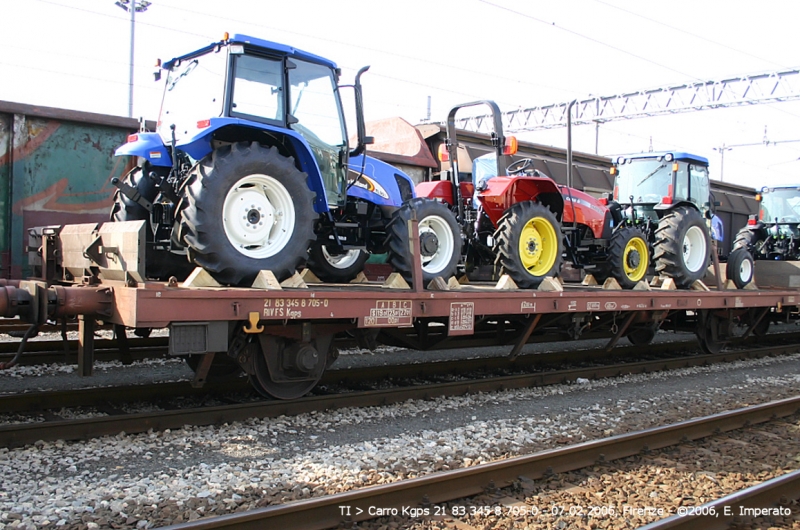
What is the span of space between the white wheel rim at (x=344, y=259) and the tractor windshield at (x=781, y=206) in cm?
1177

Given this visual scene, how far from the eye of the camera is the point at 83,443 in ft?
16.0

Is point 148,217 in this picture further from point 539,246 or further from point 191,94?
point 539,246

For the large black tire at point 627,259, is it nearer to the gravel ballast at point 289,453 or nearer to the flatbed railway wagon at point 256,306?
the flatbed railway wagon at point 256,306

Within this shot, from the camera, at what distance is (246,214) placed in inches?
207

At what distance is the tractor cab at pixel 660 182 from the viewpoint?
1073 centimetres

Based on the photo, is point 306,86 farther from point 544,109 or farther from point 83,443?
point 544,109

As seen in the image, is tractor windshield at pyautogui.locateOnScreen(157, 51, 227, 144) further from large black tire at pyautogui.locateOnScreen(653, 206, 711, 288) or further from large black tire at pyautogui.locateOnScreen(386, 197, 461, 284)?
large black tire at pyautogui.locateOnScreen(653, 206, 711, 288)

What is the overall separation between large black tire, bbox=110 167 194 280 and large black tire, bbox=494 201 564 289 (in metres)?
3.72

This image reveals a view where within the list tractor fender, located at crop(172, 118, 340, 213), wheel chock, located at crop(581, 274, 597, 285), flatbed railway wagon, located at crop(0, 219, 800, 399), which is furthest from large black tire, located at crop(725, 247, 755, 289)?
tractor fender, located at crop(172, 118, 340, 213)

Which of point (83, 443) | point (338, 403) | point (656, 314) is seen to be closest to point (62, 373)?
point (83, 443)

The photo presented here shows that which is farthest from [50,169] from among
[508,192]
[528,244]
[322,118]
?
[528,244]

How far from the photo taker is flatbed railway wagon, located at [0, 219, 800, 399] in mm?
4777

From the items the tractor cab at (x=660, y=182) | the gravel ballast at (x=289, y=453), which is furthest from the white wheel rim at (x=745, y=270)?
the gravel ballast at (x=289, y=453)

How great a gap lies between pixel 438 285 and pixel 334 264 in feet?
4.55
